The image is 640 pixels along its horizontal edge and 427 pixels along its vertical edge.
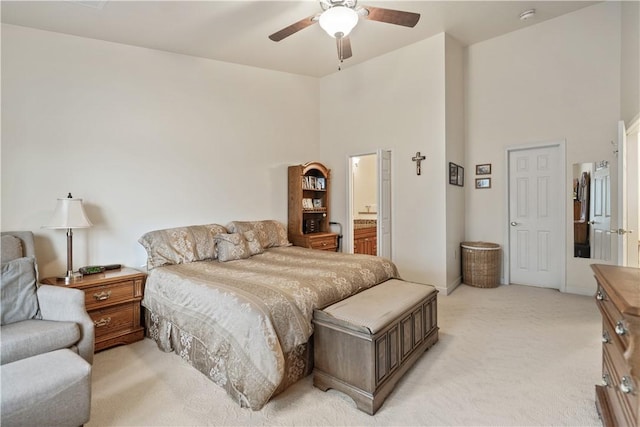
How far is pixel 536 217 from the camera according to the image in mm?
4469

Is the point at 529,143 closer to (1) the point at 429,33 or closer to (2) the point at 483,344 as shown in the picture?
(1) the point at 429,33

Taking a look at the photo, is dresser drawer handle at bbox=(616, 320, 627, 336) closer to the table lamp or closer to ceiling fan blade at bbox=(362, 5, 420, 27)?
ceiling fan blade at bbox=(362, 5, 420, 27)

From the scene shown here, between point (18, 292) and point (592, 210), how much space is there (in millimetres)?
5821

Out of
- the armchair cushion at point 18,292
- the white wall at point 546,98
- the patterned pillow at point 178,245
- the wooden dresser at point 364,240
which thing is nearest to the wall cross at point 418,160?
the white wall at point 546,98

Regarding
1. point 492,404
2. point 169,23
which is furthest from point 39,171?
point 492,404

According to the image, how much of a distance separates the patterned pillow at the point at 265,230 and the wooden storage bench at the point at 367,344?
74.6 inches

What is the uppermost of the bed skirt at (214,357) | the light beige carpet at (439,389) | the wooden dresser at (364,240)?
the wooden dresser at (364,240)

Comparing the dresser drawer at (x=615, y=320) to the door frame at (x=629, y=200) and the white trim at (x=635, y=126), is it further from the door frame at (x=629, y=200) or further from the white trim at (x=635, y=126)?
the white trim at (x=635, y=126)

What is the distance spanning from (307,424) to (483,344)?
1.77 meters

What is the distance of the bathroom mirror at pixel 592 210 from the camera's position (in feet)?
12.8

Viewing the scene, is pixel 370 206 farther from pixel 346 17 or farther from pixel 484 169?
pixel 346 17

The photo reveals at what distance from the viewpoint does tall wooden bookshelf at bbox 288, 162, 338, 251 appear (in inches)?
185

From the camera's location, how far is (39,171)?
9.64 ft

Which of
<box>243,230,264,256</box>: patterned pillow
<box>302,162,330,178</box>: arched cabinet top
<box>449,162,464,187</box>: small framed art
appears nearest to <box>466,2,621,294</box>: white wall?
<box>449,162,464,187</box>: small framed art
